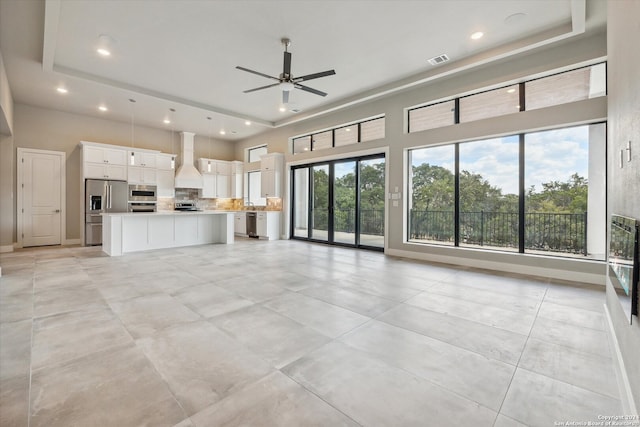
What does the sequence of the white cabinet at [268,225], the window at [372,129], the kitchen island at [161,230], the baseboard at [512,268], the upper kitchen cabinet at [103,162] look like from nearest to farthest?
the baseboard at [512,268], the kitchen island at [161,230], the window at [372,129], the upper kitchen cabinet at [103,162], the white cabinet at [268,225]

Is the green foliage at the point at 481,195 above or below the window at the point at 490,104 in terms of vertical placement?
below

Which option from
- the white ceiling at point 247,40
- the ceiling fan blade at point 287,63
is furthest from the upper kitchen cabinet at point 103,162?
the ceiling fan blade at point 287,63

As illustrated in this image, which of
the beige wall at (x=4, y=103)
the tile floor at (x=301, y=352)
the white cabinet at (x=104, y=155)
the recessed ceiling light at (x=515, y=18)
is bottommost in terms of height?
the tile floor at (x=301, y=352)

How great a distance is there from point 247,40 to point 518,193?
5.11 metres

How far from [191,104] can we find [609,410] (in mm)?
8287

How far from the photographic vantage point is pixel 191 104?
7242mm

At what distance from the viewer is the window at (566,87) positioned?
4312mm

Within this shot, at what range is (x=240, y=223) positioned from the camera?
10.3 m

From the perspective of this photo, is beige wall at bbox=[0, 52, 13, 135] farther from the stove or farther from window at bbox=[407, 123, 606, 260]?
window at bbox=[407, 123, 606, 260]

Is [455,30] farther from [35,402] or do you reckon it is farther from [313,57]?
[35,402]

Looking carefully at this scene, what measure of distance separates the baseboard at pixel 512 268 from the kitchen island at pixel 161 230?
500 centimetres

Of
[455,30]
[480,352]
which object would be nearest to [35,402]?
[480,352]

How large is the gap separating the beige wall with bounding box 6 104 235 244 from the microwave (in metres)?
1.28

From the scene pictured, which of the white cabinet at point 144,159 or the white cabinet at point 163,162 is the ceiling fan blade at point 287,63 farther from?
the white cabinet at point 144,159
